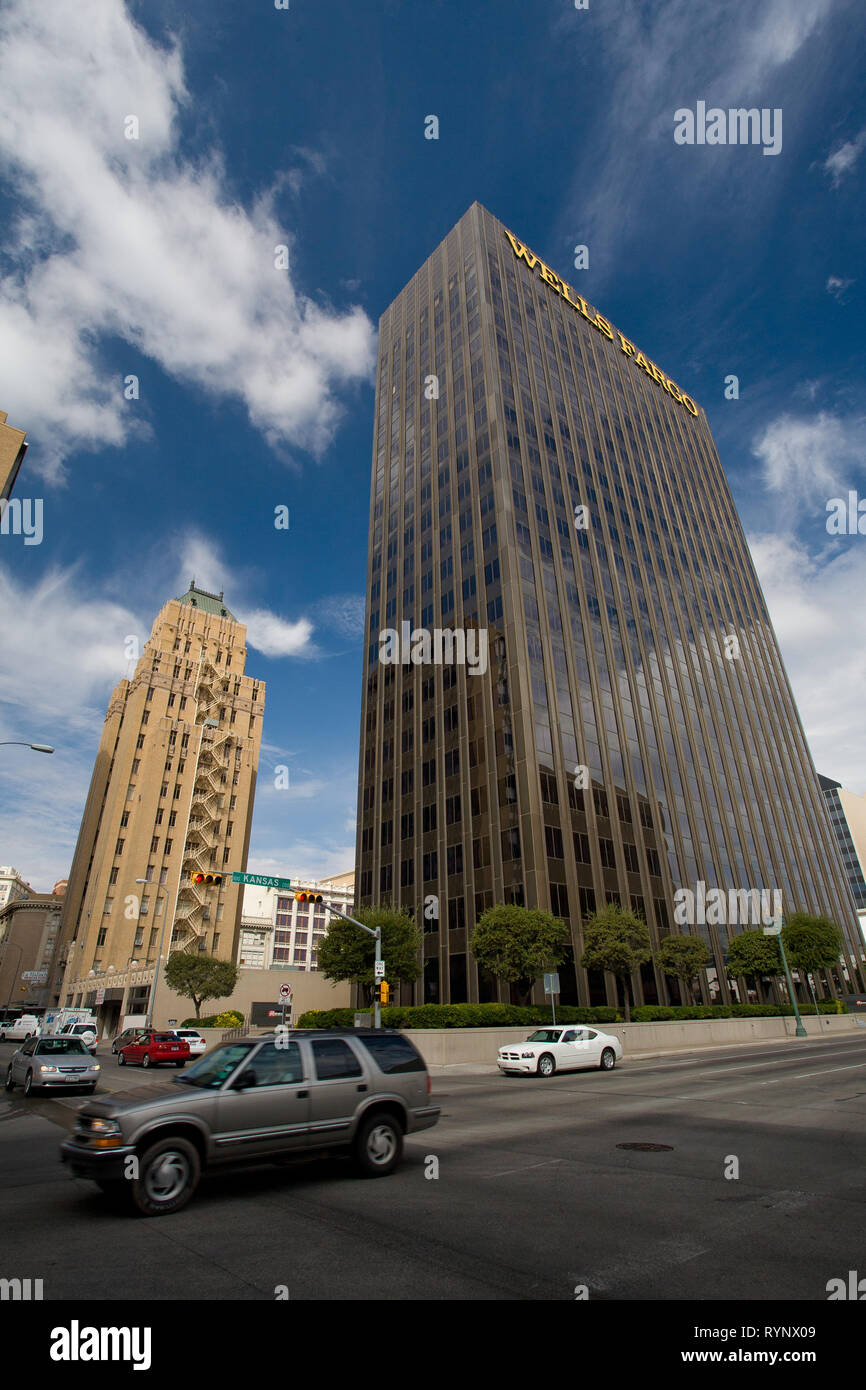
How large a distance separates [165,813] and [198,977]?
29900 mm

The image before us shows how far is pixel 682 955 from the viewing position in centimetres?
4141

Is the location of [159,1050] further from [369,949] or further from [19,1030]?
[19,1030]

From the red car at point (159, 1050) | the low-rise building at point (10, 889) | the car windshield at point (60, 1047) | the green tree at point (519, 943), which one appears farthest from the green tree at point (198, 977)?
the low-rise building at point (10, 889)

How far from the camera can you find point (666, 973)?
42.4 metres

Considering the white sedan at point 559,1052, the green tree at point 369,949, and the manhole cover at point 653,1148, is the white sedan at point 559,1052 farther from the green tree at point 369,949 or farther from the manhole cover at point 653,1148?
the manhole cover at point 653,1148

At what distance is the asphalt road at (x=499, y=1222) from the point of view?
4965 mm

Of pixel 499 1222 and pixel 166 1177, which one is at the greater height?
pixel 166 1177

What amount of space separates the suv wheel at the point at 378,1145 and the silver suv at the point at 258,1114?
0.01m

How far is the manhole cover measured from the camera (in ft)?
31.7

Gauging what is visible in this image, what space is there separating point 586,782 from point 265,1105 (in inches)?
1512

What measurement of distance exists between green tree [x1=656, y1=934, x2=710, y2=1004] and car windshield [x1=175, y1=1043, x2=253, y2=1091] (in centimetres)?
3923

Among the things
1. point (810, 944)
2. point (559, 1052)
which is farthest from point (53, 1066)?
point (810, 944)

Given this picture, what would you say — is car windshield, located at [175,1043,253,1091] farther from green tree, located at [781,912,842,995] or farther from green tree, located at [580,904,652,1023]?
green tree, located at [781,912,842,995]
